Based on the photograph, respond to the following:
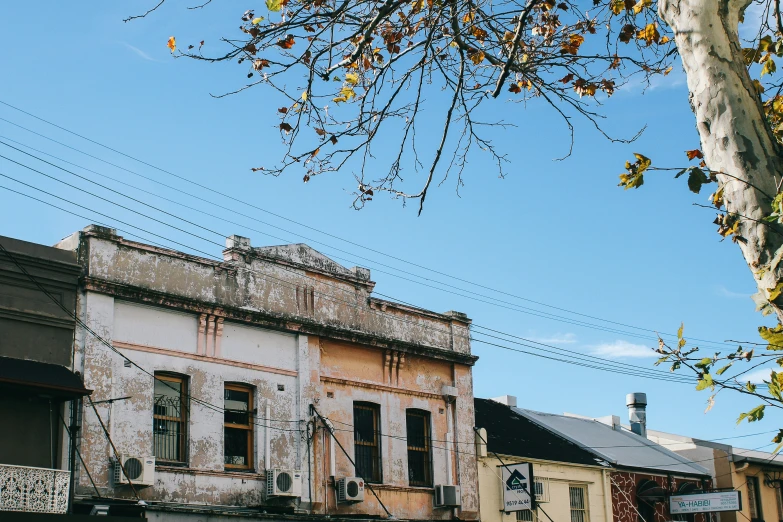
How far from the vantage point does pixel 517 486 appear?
24.9 metres

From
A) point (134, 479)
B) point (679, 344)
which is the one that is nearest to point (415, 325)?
point (134, 479)

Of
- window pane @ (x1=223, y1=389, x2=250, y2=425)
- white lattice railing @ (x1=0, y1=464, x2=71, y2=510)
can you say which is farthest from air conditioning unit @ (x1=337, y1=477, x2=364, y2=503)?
white lattice railing @ (x1=0, y1=464, x2=71, y2=510)

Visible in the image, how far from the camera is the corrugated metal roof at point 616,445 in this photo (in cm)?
3038

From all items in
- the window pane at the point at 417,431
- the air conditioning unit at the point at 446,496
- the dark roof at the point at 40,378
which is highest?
the dark roof at the point at 40,378

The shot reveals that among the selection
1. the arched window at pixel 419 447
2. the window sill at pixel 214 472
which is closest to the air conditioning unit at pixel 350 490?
the window sill at pixel 214 472

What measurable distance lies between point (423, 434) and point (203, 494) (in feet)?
21.9

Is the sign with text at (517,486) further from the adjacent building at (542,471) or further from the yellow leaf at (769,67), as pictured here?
the yellow leaf at (769,67)

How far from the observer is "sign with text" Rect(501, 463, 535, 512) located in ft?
80.0

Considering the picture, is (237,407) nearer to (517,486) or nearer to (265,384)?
(265,384)

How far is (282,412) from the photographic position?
21.4 meters

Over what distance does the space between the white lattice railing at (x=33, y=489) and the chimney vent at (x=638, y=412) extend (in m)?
24.1

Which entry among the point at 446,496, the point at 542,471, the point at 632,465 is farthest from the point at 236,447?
the point at 632,465

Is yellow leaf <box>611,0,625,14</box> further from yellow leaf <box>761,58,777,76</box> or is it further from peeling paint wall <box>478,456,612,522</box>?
peeling paint wall <box>478,456,612,522</box>

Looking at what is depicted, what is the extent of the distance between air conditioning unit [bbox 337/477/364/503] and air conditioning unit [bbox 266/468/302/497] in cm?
120
